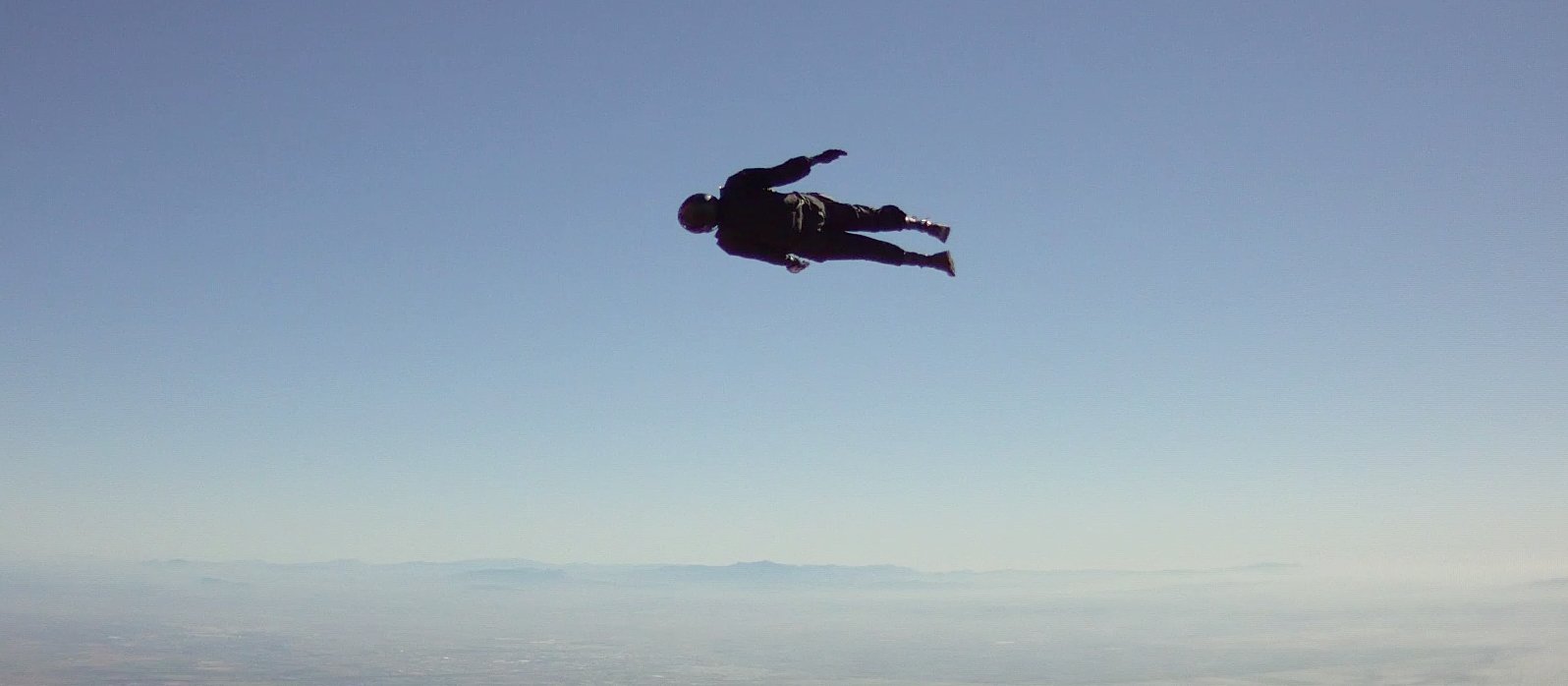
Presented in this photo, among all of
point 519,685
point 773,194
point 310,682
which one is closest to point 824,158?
point 773,194

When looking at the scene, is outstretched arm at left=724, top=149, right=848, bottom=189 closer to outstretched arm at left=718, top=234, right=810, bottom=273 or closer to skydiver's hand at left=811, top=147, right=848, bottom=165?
skydiver's hand at left=811, top=147, right=848, bottom=165

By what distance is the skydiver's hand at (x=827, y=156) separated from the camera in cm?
678

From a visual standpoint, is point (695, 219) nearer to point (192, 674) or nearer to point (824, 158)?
point (824, 158)

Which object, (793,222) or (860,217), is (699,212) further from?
(860,217)

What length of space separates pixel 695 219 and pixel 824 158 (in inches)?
→ 41.6

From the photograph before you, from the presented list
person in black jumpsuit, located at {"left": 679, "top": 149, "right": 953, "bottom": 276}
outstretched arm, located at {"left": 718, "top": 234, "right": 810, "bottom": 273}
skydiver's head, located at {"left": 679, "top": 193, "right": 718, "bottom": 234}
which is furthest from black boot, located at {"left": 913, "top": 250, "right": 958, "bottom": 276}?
skydiver's head, located at {"left": 679, "top": 193, "right": 718, "bottom": 234}

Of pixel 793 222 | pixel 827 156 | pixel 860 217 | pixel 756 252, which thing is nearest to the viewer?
pixel 827 156

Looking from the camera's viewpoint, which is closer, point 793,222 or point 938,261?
point 793,222

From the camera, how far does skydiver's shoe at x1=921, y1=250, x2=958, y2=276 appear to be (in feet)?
25.7

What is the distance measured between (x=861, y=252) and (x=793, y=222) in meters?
0.75

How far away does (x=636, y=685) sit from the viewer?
194125 millimetres

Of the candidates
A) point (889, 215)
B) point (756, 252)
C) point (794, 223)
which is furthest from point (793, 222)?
point (889, 215)

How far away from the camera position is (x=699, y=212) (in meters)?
7.04

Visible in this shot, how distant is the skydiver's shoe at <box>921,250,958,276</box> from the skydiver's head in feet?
6.12
